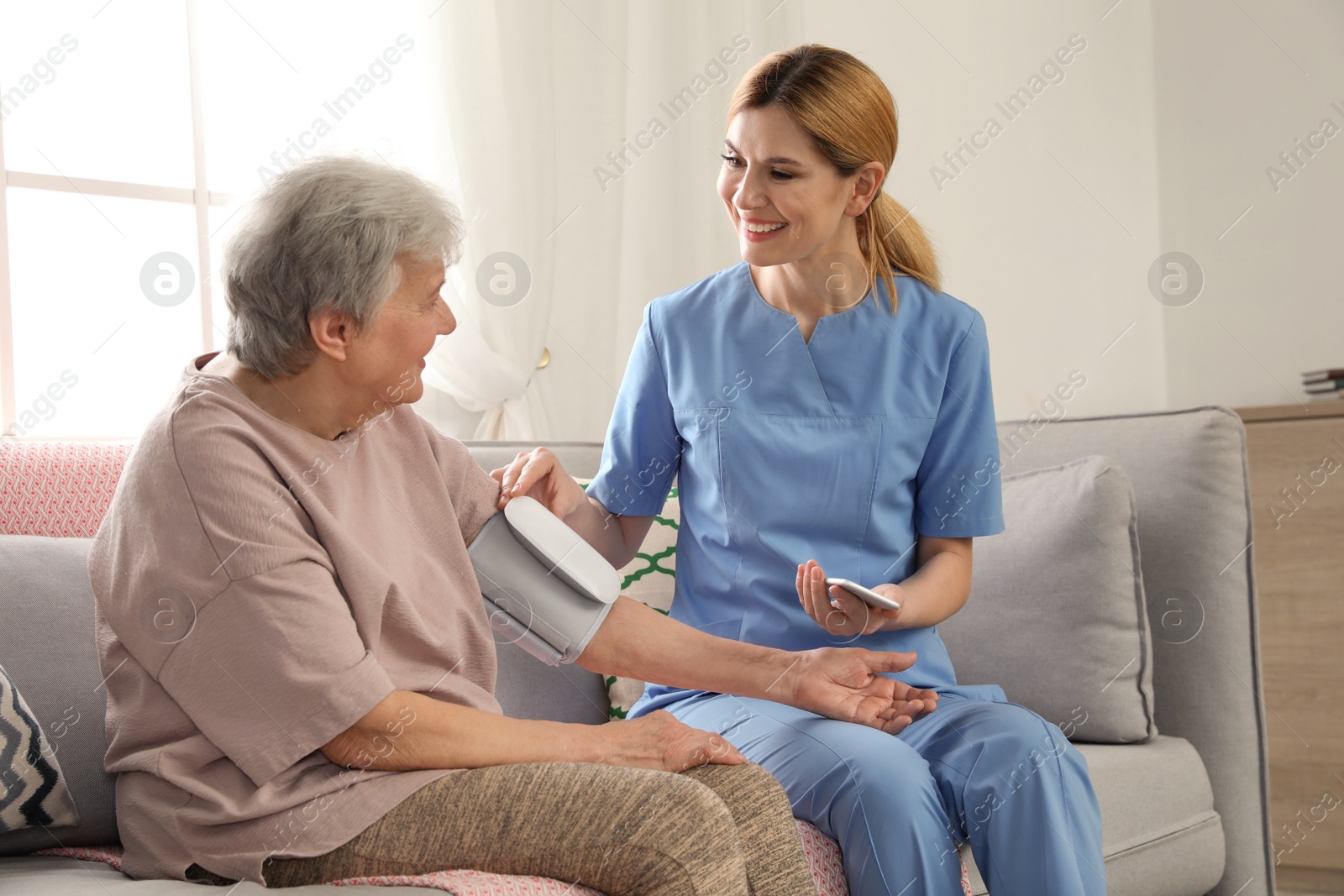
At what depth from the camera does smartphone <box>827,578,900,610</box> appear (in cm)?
130

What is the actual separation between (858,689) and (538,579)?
420 mm

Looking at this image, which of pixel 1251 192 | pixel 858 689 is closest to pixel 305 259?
pixel 858 689

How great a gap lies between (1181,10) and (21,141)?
3276mm

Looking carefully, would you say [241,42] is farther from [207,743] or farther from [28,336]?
[207,743]

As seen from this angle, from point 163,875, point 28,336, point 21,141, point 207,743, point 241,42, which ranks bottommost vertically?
point 163,875

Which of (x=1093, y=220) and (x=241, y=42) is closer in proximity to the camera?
(x=241, y=42)

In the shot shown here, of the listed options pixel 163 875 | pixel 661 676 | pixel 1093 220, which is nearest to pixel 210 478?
pixel 163 875

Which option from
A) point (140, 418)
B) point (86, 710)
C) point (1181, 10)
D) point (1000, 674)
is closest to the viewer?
point (86, 710)

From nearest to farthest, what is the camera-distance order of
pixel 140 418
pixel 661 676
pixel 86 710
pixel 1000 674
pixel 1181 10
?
pixel 86 710 → pixel 661 676 → pixel 1000 674 → pixel 140 418 → pixel 1181 10

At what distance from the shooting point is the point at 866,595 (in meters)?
1.31

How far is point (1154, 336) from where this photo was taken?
3625mm

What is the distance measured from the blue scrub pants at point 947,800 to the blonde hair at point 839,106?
62 cm

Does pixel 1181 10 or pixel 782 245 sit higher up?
pixel 1181 10

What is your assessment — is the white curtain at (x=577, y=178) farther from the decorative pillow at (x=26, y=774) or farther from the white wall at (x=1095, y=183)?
the decorative pillow at (x=26, y=774)
